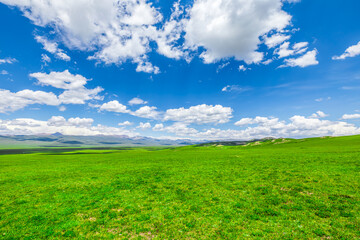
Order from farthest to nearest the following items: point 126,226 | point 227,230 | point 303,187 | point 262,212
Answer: point 303,187 < point 262,212 < point 126,226 < point 227,230

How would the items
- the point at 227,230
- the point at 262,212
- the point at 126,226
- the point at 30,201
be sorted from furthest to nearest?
1. the point at 30,201
2. the point at 262,212
3. the point at 126,226
4. the point at 227,230

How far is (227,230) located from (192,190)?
920 centimetres

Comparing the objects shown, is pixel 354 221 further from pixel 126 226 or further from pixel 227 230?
pixel 126 226

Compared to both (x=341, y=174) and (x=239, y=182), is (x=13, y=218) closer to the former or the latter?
(x=239, y=182)

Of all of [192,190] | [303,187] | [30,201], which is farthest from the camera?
[192,190]

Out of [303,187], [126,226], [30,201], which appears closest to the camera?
[126,226]

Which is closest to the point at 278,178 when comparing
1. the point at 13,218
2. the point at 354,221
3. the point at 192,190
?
the point at 354,221

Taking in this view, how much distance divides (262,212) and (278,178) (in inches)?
489

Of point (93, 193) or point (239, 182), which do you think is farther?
point (239, 182)

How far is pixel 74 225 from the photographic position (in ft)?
42.4

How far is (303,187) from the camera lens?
63.3ft

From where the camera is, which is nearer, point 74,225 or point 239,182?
point 74,225

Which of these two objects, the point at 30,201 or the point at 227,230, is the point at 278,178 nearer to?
the point at 227,230

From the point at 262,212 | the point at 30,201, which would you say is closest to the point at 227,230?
the point at 262,212
